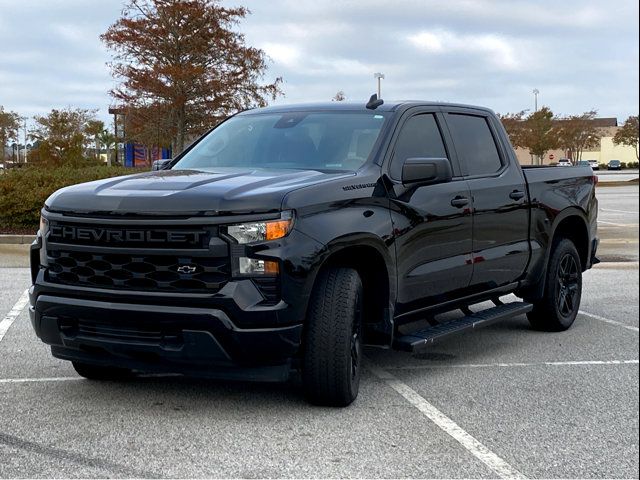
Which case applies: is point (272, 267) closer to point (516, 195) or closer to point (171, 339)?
point (171, 339)

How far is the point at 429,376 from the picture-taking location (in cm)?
564

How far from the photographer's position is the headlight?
4.29 metres

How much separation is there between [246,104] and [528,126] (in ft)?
112

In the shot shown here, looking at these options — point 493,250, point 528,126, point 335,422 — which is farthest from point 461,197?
point 528,126

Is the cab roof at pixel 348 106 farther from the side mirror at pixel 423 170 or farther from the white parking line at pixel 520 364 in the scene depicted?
the white parking line at pixel 520 364

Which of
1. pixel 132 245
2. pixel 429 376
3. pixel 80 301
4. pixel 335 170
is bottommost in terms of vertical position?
pixel 429 376

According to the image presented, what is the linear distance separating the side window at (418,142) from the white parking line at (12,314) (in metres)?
3.71

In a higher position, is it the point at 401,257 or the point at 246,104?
the point at 246,104

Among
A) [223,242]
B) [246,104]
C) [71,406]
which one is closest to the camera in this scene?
[223,242]

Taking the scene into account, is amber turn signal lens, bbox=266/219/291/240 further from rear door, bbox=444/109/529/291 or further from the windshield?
rear door, bbox=444/109/529/291

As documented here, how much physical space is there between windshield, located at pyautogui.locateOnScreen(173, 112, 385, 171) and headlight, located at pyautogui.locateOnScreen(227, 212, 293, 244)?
3.49 feet

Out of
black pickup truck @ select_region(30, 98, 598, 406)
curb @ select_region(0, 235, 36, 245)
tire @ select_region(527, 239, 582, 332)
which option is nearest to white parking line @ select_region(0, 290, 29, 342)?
black pickup truck @ select_region(30, 98, 598, 406)

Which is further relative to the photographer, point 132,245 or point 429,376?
point 429,376

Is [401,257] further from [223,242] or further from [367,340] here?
[223,242]
